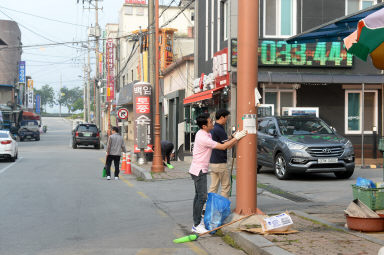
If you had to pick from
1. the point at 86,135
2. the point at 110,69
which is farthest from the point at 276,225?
the point at 110,69

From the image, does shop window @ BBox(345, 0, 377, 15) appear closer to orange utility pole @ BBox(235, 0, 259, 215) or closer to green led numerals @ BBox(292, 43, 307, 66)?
green led numerals @ BBox(292, 43, 307, 66)

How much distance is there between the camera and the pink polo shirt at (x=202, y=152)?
736cm

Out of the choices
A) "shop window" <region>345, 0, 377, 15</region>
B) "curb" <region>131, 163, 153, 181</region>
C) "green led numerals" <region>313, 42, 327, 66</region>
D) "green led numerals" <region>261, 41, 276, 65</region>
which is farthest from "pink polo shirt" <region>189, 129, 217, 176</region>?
"shop window" <region>345, 0, 377, 15</region>

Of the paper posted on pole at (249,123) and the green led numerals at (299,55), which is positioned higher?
the green led numerals at (299,55)

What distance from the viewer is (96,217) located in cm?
888

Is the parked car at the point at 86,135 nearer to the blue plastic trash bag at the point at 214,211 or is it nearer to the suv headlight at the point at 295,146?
the suv headlight at the point at 295,146

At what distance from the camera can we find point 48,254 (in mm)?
6211

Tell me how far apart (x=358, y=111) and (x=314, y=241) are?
52.6 ft

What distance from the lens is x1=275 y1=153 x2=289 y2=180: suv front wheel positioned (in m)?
14.1

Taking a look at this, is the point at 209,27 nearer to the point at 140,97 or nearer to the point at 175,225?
the point at 140,97

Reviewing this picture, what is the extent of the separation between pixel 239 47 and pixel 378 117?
15.3m

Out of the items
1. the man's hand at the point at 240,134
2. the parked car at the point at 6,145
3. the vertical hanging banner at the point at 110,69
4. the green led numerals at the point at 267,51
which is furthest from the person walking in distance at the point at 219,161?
the vertical hanging banner at the point at 110,69

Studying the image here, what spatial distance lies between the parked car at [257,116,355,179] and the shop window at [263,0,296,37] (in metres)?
6.26

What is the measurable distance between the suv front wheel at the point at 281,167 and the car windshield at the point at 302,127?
0.83m
